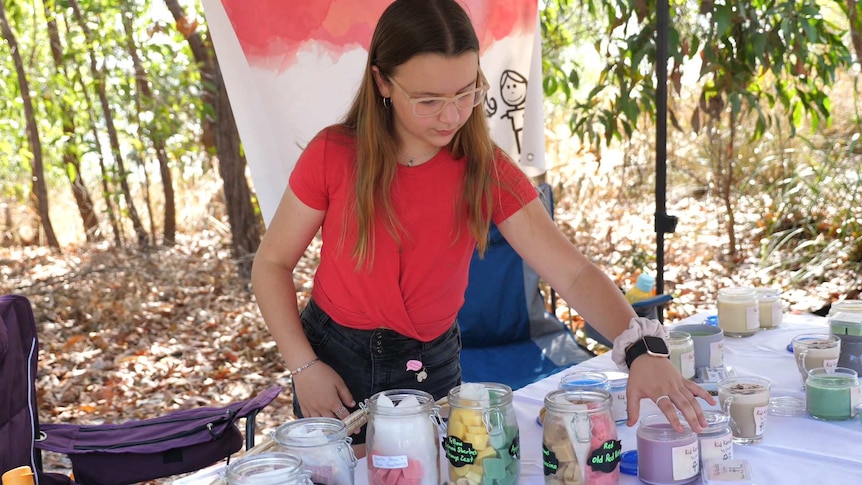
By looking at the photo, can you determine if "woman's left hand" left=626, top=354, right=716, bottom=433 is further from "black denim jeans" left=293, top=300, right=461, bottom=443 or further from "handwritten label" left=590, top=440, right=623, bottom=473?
"black denim jeans" left=293, top=300, right=461, bottom=443

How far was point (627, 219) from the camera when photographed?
6328 millimetres

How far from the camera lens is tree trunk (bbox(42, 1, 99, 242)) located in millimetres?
6312

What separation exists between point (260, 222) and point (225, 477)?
5.10 meters

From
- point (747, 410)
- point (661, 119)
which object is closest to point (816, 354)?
point (747, 410)

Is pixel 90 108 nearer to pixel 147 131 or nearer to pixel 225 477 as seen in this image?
pixel 147 131

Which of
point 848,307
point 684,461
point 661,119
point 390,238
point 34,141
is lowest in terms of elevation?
point 684,461

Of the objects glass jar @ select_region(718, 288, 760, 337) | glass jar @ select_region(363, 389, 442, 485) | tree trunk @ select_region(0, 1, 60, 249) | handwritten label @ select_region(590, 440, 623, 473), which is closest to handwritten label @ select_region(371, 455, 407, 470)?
glass jar @ select_region(363, 389, 442, 485)

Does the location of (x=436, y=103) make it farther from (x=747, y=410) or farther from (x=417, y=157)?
(x=747, y=410)

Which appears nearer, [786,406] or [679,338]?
[786,406]

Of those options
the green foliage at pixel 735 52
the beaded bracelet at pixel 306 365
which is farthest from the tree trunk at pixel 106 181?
the beaded bracelet at pixel 306 365

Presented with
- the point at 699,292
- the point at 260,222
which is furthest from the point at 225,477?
the point at 260,222

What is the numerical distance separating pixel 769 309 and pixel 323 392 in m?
1.20

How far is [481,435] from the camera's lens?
1.20m

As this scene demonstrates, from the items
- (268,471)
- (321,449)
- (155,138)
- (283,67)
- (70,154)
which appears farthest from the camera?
(70,154)
